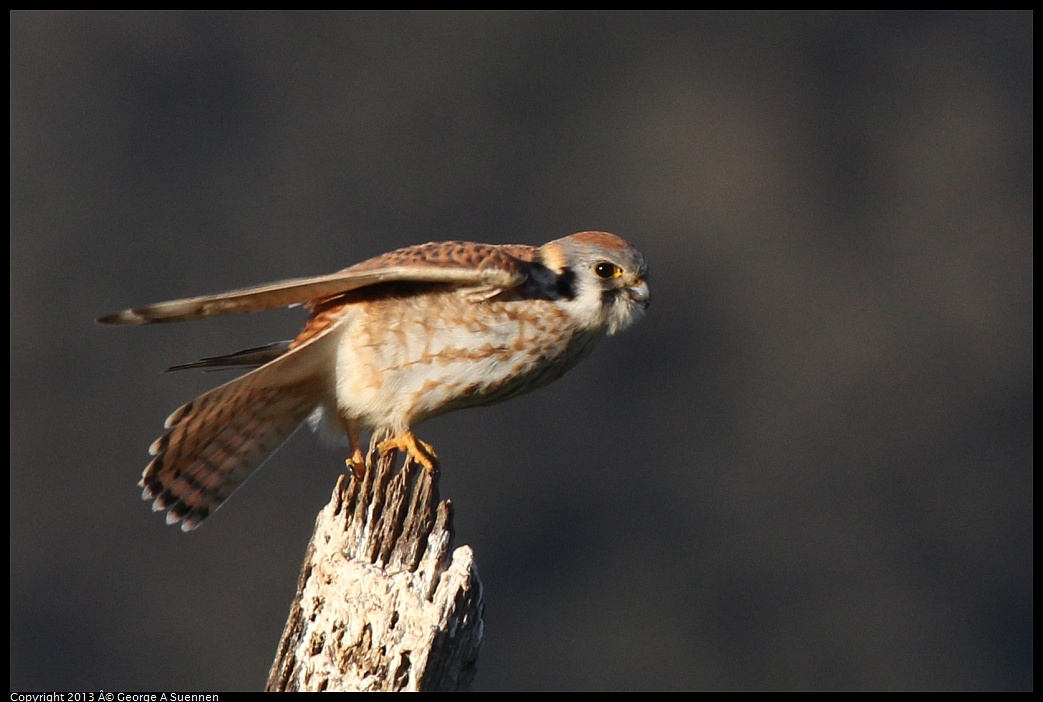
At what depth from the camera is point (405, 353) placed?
153 inches

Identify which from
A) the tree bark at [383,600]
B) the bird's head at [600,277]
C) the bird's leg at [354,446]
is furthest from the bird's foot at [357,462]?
the bird's head at [600,277]

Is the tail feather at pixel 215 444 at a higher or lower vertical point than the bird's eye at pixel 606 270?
lower

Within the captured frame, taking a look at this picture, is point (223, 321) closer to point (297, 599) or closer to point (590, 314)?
point (590, 314)

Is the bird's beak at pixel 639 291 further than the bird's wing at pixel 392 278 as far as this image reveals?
Yes

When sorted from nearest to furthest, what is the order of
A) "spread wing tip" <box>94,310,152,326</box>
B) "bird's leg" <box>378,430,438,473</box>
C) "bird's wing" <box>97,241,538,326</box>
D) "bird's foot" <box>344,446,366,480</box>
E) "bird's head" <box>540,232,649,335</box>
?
"spread wing tip" <box>94,310,152,326</box>
"bird's wing" <box>97,241,538,326</box>
"bird's leg" <box>378,430,438,473</box>
"bird's foot" <box>344,446,366,480</box>
"bird's head" <box>540,232,649,335</box>

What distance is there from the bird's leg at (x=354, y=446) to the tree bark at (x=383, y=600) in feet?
2.29

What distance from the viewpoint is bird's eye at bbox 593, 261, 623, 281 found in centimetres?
409

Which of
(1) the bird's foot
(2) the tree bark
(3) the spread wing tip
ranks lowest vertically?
(2) the tree bark

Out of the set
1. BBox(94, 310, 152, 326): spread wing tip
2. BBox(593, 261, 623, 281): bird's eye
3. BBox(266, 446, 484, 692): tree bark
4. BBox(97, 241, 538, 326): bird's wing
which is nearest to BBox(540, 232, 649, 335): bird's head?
BBox(593, 261, 623, 281): bird's eye

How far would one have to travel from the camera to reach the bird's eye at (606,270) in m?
4.09

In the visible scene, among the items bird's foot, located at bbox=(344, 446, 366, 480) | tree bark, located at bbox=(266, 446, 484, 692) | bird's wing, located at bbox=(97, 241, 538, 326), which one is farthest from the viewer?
bird's foot, located at bbox=(344, 446, 366, 480)

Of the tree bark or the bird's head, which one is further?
the bird's head

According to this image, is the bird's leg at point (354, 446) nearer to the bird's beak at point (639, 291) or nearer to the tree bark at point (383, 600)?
the tree bark at point (383, 600)

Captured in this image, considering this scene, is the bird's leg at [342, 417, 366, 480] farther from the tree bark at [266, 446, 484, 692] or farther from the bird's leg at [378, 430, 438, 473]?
the tree bark at [266, 446, 484, 692]
